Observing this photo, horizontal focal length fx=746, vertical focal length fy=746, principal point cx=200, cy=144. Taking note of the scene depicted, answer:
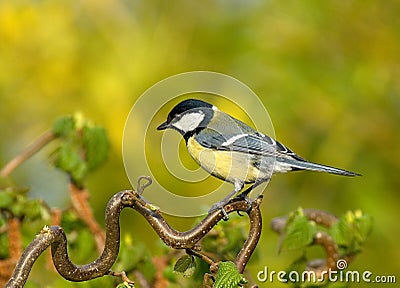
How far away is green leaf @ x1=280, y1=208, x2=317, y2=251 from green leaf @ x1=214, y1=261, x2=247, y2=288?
0.39m

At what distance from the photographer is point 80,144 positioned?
146cm

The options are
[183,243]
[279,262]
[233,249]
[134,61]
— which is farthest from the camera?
[134,61]

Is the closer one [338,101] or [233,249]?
[233,249]

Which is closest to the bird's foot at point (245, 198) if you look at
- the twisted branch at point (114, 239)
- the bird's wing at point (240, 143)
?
the twisted branch at point (114, 239)

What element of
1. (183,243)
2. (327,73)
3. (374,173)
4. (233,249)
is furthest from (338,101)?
(183,243)

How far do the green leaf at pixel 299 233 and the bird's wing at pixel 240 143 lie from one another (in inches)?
4.9

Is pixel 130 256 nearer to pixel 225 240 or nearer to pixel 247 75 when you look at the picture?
pixel 225 240

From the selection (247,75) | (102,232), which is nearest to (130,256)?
(102,232)

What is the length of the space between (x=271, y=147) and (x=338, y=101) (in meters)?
1.15

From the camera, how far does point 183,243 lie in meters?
0.91

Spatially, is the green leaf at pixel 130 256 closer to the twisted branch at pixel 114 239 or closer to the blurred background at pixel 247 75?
the twisted branch at pixel 114 239

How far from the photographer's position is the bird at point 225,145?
1.21m

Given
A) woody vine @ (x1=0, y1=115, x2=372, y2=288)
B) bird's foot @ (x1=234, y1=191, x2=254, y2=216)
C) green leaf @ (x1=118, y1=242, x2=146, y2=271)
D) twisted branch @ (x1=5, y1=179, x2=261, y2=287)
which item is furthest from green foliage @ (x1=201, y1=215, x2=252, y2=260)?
twisted branch @ (x1=5, y1=179, x2=261, y2=287)

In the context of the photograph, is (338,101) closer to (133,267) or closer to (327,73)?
(327,73)
